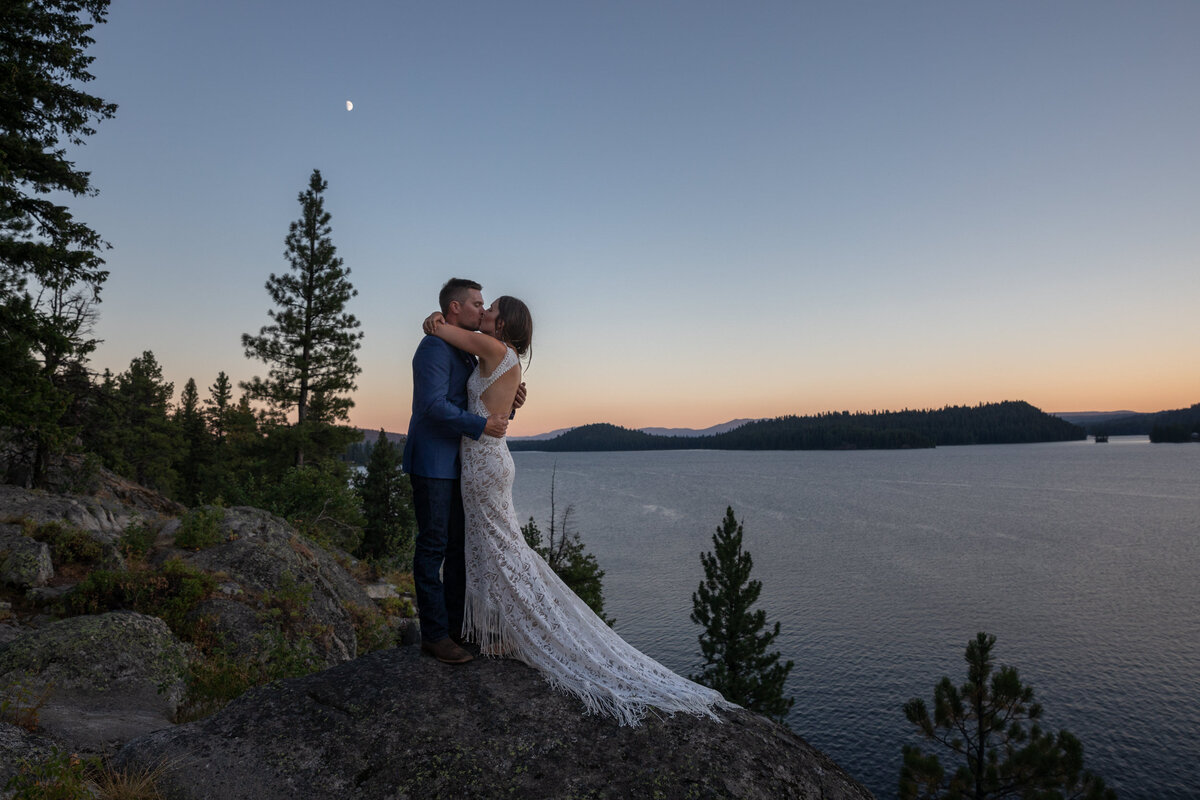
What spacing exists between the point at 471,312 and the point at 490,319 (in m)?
0.18

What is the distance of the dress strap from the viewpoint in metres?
4.80

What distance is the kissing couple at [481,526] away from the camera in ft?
15.0

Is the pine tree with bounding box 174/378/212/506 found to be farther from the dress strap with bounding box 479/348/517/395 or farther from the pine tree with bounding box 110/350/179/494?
the dress strap with bounding box 479/348/517/395

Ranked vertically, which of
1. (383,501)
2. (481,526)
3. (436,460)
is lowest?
(383,501)

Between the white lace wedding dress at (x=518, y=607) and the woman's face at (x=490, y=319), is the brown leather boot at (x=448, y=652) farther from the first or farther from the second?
the woman's face at (x=490, y=319)

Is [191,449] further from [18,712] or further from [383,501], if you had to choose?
[18,712]

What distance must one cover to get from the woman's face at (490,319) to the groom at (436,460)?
17cm

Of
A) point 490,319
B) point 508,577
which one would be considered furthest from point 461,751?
point 490,319

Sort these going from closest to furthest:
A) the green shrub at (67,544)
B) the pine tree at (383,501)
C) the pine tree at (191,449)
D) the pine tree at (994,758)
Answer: the green shrub at (67,544), the pine tree at (994,758), the pine tree at (383,501), the pine tree at (191,449)

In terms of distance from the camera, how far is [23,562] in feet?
27.6

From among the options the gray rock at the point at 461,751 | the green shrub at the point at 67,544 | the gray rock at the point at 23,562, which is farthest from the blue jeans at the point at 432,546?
the green shrub at the point at 67,544

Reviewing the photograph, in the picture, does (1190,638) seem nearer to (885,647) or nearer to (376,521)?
(885,647)

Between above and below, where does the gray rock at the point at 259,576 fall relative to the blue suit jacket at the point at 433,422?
below

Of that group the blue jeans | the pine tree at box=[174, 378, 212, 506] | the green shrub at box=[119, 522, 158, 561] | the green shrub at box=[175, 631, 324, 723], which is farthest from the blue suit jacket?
the pine tree at box=[174, 378, 212, 506]
